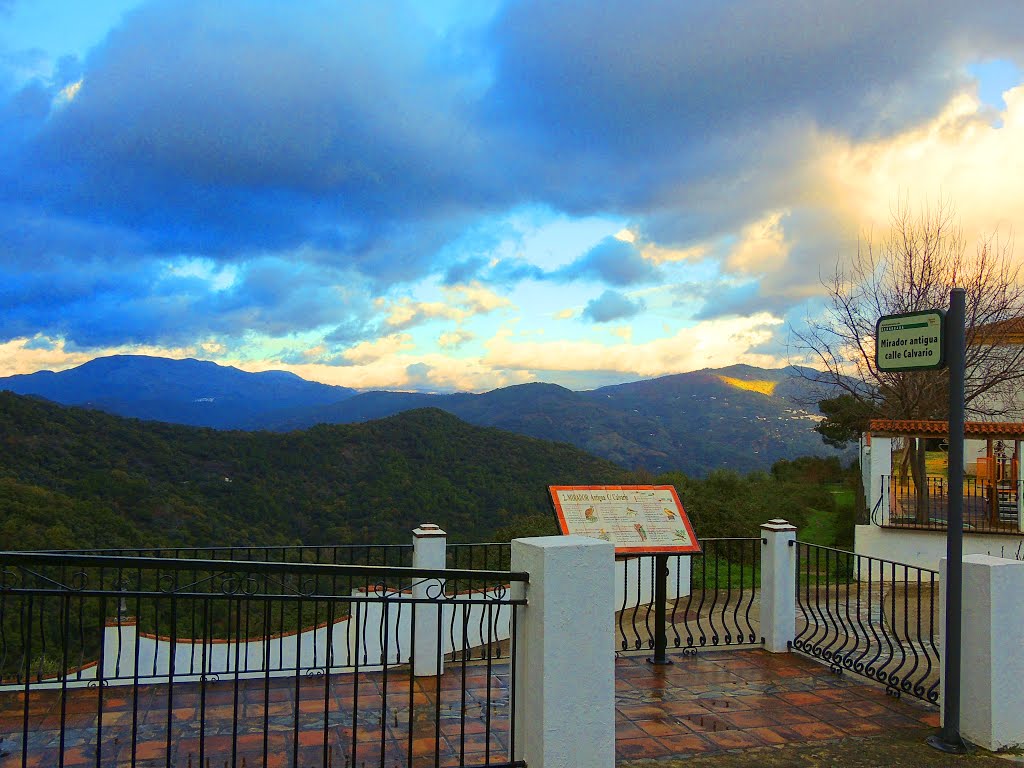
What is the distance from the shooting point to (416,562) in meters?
6.66

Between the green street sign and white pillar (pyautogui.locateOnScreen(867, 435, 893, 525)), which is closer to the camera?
the green street sign

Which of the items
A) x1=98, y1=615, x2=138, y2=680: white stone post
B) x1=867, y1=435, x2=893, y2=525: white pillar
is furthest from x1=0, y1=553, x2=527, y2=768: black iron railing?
x1=867, y1=435, x2=893, y2=525: white pillar

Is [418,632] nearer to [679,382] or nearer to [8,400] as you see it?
[8,400]

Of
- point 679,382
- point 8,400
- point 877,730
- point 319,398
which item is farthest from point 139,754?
point 679,382

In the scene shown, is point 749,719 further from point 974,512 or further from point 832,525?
point 832,525

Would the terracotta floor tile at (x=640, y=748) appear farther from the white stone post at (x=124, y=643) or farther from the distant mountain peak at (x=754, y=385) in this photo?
the distant mountain peak at (x=754, y=385)

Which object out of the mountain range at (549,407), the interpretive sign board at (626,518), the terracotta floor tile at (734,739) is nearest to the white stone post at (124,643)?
the interpretive sign board at (626,518)

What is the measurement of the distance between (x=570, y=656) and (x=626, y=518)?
3.18m

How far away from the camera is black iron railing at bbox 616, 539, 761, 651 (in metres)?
7.38

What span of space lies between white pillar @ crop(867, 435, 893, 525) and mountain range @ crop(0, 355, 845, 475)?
69.4 ft

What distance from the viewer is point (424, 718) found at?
5.30 m

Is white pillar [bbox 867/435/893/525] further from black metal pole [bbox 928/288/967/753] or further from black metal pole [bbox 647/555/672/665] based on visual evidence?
black metal pole [bbox 928/288/967/753]

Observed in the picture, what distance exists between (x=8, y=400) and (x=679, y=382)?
2247 inches

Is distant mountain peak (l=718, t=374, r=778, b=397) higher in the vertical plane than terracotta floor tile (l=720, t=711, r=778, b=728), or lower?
higher
